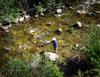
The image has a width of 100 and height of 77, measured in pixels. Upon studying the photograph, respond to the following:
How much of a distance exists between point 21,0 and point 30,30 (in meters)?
1.37

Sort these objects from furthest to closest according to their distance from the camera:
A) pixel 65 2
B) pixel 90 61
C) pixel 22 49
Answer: pixel 65 2
pixel 22 49
pixel 90 61

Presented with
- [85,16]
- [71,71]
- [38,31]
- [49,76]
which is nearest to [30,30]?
[38,31]

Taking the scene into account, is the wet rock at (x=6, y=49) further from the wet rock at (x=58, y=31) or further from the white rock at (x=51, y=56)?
the wet rock at (x=58, y=31)

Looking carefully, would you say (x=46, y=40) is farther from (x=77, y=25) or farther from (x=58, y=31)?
(x=77, y=25)

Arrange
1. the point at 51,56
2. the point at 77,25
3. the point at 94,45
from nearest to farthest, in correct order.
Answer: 1. the point at 94,45
2. the point at 51,56
3. the point at 77,25

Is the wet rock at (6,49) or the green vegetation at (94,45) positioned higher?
the green vegetation at (94,45)

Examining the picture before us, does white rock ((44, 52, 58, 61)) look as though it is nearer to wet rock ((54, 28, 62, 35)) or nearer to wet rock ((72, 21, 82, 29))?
wet rock ((54, 28, 62, 35))

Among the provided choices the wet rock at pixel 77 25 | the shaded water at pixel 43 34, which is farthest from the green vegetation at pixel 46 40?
the wet rock at pixel 77 25

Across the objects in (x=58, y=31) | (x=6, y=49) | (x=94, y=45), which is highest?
(x=94, y=45)

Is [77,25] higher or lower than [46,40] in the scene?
higher

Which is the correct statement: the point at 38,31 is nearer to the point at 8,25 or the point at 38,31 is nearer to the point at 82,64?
the point at 8,25

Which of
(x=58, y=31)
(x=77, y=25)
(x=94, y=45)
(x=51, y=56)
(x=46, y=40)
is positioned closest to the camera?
(x=94, y=45)

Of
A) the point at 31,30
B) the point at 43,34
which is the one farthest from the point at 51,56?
the point at 31,30

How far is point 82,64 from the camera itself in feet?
25.1
